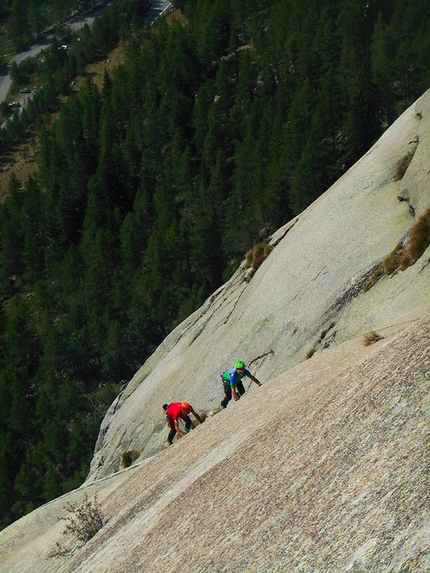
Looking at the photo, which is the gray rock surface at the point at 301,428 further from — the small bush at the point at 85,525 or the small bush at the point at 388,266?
the small bush at the point at 85,525

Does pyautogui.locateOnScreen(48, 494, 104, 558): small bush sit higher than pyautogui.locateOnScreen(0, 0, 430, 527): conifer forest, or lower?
lower

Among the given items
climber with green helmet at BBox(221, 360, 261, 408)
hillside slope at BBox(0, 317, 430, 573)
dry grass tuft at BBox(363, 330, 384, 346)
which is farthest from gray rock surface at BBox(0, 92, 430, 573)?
climber with green helmet at BBox(221, 360, 261, 408)

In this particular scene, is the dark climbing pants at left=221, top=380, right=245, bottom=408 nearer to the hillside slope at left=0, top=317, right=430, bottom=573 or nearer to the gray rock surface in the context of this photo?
the gray rock surface

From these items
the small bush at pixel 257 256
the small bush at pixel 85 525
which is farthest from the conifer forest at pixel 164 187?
the small bush at pixel 85 525

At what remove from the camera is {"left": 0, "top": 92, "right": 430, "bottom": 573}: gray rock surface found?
10.6m

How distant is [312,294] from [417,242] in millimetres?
4858

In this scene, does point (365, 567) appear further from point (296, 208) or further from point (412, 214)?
point (296, 208)

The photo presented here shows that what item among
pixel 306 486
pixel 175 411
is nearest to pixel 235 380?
pixel 175 411

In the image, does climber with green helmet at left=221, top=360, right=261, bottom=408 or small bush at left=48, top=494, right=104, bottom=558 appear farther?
climber with green helmet at left=221, top=360, right=261, bottom=408

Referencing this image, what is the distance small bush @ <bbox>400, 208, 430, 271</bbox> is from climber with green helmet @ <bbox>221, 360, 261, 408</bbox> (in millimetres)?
6098

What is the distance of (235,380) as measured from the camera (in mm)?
23484

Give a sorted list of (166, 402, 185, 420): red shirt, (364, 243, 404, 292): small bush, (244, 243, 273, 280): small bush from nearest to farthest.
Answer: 1. (364, 243, 404, 292): small bush
2. (166, 402, 185, 420): red shirt
3. (244, 243, 273, 280): small bush

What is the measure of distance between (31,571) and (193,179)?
332 ft

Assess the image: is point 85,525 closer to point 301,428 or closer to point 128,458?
point 301,428
